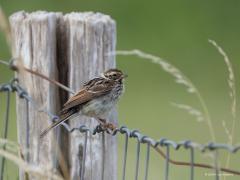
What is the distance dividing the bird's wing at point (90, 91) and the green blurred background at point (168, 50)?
5.88 metres

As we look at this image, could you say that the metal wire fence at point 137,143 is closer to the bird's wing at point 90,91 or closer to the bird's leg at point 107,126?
the bird's leg at point 107,126

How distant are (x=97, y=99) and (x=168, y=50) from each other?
30.9 ft

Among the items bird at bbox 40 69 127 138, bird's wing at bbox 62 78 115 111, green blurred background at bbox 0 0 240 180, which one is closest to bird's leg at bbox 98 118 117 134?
bird at bbox 40 69 127 138

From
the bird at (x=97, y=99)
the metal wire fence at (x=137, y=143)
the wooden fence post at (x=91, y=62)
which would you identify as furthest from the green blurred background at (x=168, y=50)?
the metal wire fence at (x=137, y=143)

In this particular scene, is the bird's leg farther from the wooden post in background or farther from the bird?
the wooden post in background

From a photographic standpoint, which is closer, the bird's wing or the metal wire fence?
the metal wire fence

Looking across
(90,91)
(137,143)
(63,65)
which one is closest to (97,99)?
(90,91)

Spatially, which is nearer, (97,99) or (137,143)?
(137,143)

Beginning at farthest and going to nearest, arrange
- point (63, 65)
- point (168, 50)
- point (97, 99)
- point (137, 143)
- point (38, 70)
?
point (168, 50) < point (97, 99) < point (63, 65) < point (38, 70) < point (137, 143)

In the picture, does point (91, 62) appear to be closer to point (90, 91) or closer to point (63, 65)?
point (63, 65)

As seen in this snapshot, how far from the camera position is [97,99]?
7.31 m

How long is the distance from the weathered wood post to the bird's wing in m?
0.20

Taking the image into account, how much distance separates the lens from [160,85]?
1572 cm

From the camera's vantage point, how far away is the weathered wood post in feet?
18.8
